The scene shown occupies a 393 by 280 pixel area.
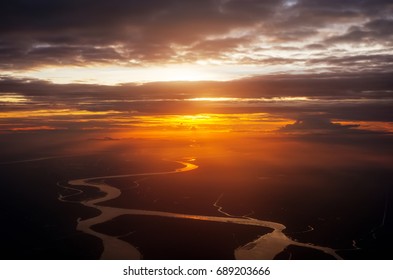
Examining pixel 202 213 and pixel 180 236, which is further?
pixel 202 213

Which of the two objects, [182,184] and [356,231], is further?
[182,184]

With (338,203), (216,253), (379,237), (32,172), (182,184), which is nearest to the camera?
(216,253)

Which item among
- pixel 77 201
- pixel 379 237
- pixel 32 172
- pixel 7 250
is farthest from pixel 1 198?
pixel 379 237

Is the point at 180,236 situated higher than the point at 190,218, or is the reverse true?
the point at 180,236

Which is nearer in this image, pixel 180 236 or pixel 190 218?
pixel 180 236

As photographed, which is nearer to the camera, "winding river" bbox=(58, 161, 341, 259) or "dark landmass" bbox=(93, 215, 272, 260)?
"winding river" bbox=(58, 161, 341, 259)

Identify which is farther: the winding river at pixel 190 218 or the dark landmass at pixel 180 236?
the dark landmass at pixel 180 236
